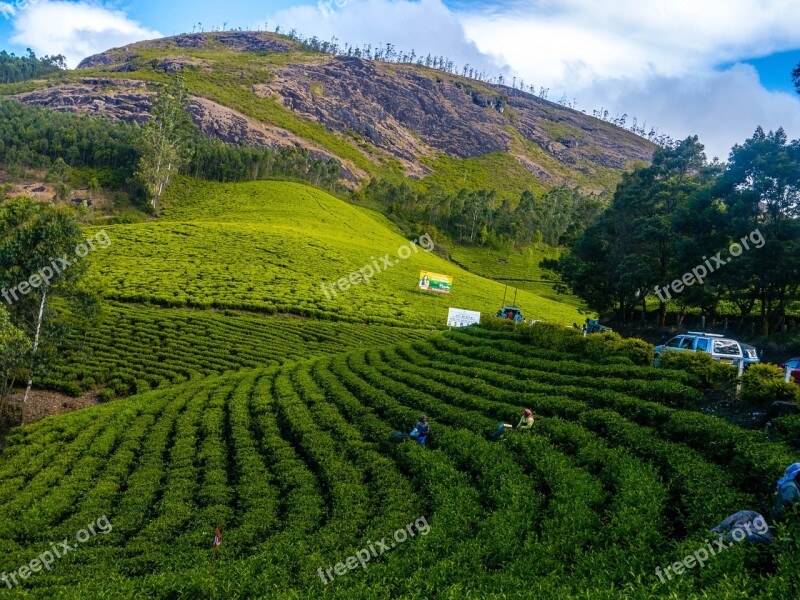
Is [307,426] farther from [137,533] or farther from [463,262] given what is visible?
[463,262]

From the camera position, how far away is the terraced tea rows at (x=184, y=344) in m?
36.9

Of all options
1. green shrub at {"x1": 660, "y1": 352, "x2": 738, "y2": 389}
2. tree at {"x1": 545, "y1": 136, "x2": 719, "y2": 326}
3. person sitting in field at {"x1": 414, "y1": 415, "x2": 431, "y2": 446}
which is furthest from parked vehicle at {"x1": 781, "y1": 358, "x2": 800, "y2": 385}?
tree at {"x1": 545, "y1": 136, "x2": 719, "y2": 326}

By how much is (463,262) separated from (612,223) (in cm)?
7719

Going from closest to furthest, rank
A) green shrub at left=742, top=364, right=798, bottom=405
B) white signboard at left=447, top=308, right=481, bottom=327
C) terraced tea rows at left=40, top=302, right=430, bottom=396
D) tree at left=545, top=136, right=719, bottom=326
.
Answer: green shrub at left=742, top=364, right=798, bottom=405, terraced tea rows at left=40, top=302, right=430, bottom=396, tree at left=545, top=136, right=719, bottom=326, white signboard at left=447, top=308, right=481, bottom=327

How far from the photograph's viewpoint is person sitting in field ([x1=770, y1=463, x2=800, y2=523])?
32.4 feet

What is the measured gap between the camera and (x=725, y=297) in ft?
136

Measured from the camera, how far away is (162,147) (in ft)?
352
